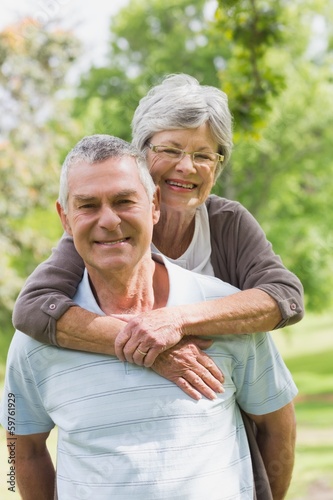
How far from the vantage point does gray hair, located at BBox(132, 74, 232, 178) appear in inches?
86.1

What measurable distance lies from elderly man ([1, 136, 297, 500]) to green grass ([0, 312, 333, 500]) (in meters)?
8.50

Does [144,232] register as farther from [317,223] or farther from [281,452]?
[317,223]

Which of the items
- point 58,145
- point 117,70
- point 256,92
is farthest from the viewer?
point 117,70

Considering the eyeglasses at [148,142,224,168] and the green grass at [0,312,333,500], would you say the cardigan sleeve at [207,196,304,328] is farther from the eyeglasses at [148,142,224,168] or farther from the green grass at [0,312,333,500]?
the green grass at [0,312,333,500]

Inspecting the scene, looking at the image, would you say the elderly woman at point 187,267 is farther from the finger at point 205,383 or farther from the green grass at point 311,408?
the green grass at point 311,408

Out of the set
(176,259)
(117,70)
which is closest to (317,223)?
(117,70)

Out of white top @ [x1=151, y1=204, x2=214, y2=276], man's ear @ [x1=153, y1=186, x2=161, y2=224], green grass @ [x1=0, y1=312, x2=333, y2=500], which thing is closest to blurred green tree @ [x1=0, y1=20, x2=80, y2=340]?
green grass @ [x1=0, y1=312, x2=333, y2=500]

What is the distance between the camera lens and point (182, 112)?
218 cm

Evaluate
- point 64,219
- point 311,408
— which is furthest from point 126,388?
point 311,408

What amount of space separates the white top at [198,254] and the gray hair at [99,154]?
0.39 metres

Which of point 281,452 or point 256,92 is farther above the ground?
point 256,92

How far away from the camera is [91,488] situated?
5.79ft

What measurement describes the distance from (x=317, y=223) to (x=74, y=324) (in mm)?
15170

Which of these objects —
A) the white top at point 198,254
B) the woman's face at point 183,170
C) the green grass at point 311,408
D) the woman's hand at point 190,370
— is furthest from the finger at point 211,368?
the green grass at point 311,408
